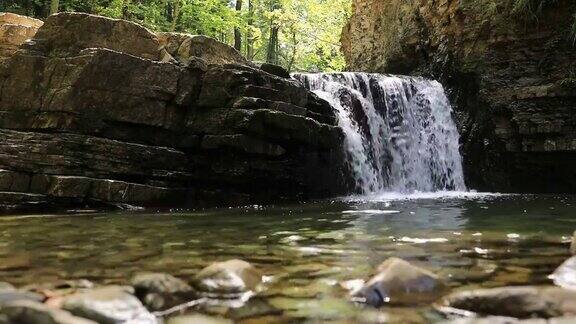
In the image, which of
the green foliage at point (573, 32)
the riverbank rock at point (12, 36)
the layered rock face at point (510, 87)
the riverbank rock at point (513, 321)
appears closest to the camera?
the riverbank rock at point (513, 321)

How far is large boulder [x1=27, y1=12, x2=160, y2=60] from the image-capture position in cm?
963

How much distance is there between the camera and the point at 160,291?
104 inches

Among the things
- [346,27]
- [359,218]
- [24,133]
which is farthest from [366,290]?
[346,27]

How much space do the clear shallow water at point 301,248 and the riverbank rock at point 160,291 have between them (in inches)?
8.6

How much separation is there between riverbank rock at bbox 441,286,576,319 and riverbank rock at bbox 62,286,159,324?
162cm

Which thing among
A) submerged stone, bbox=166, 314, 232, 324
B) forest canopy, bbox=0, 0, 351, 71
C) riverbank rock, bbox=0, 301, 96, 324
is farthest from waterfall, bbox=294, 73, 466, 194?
forest canopy, bbox=0, 0, 351, 71

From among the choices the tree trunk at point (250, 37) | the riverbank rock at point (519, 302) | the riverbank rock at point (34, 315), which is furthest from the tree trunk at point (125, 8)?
the riverbank rock at point (519, 302)

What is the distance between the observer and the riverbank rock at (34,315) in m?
2.05

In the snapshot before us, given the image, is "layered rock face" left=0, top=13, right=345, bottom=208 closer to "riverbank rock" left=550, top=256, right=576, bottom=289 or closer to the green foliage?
the green foliage

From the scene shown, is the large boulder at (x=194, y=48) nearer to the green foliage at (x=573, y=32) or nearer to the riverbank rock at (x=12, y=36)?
the riverbank rock at (x=12, y=36)

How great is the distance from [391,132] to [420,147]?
3.16 feet

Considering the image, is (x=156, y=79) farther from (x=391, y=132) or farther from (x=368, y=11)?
(x=368, y=11)

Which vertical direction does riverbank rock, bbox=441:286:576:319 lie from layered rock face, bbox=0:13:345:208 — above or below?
below

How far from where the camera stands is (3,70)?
912cm
